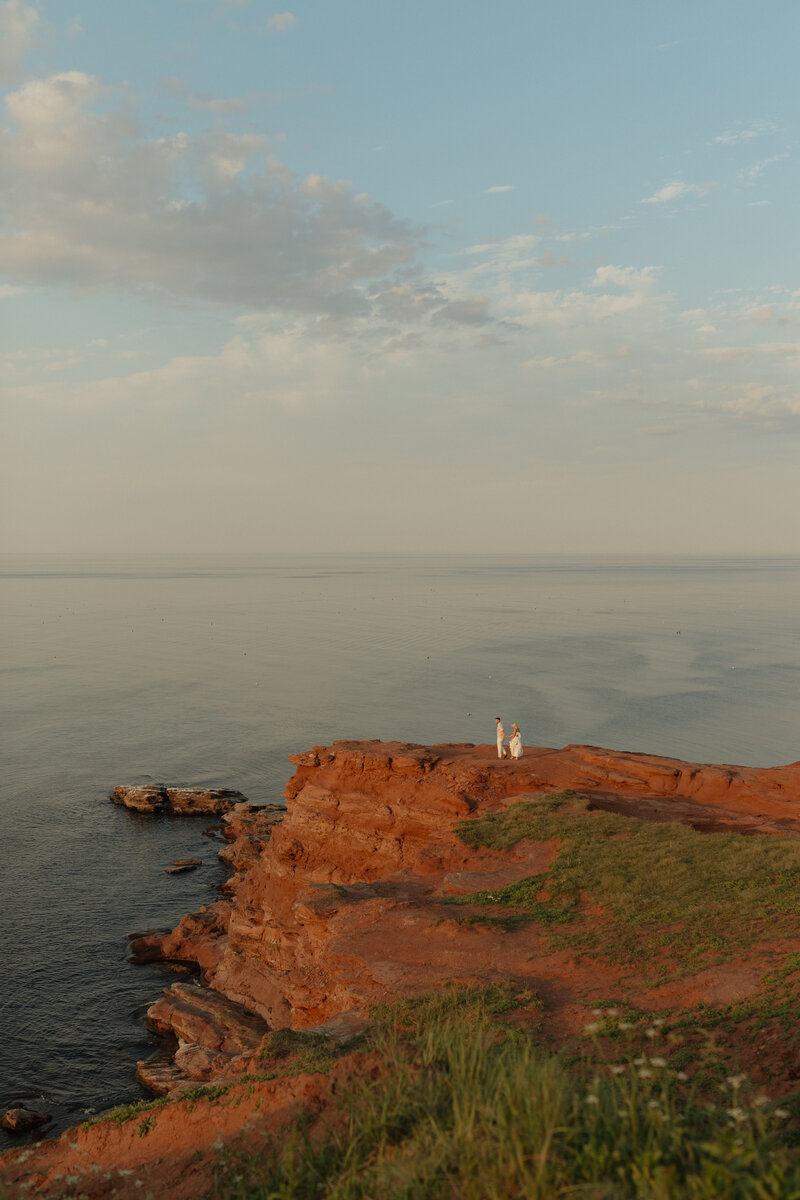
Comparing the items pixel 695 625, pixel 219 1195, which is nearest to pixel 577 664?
pixel 695 625

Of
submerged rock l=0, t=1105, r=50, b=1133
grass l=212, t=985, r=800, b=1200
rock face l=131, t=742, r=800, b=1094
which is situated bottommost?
submerged rock l=0, t=1105, r=50, b=1133

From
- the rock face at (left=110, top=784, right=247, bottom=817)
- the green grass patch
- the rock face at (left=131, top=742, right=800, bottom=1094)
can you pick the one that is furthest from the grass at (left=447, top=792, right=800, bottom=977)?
the rock face at (left=110, top=784, right=247, bottom=817)

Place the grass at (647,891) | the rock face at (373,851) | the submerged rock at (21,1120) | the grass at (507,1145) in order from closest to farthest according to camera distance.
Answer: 1. the grass at (507,1145)
2. the grass at (647,891)
3. the submerged rock at (21,1120)
4. the rock face at (373,851)

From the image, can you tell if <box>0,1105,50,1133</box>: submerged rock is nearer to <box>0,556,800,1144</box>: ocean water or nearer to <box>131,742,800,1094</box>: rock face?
<box>0,556,800,1144</box>: ocean water

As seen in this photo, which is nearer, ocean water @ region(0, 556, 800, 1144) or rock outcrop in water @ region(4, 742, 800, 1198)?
rock outcrop in water @ region(4, 742, 800, 1198)

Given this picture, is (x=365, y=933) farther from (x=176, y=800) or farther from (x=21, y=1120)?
(x=176, y=800)

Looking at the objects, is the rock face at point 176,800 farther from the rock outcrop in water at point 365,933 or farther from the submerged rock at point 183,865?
the rock outcrop in water at point 365,933

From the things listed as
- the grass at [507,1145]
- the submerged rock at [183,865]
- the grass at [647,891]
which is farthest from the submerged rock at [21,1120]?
the submerged rock at [183,865]

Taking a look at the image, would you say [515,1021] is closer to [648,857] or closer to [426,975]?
[426,975]
